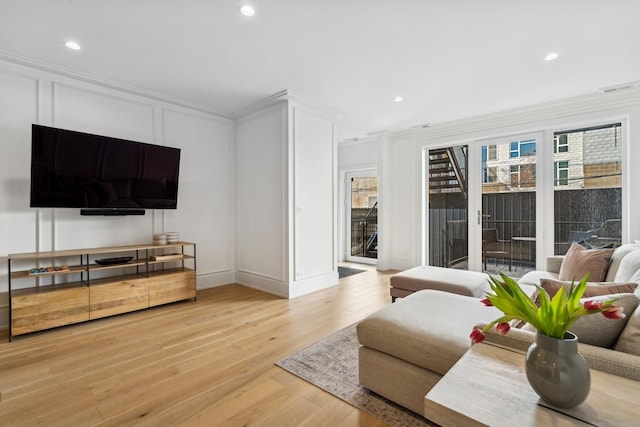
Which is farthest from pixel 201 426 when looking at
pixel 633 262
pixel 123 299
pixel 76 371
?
pixel 633 262

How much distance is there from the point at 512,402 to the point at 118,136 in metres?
4.33

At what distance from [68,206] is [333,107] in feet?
11.0

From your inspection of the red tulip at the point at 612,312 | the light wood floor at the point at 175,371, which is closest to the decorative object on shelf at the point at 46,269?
the light wood floor at the point at 175,371

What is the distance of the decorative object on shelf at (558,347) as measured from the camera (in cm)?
84

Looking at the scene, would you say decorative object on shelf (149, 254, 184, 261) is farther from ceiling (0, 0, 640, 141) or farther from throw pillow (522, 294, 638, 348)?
throw pillow (522, 294, 638, 348)

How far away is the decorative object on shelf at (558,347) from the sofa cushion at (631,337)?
375mm

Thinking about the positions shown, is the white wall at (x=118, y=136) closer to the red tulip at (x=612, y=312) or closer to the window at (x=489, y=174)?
the window at (x=489, y=174)

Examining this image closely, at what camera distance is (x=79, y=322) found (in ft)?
9.79

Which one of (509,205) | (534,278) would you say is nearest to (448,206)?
(509,205)

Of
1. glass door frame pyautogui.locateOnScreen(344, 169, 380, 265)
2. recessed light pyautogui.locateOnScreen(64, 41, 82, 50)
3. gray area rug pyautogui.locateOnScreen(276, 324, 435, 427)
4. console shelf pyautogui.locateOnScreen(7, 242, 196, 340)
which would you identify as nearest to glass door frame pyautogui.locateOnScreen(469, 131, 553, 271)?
glass door frame pyautogui.locateOnScreen(344, 169, 380, 265)

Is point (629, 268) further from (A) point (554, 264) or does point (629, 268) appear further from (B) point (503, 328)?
(B) point (503, 328)

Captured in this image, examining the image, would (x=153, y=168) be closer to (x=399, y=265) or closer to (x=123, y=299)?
(x=123, y=299)

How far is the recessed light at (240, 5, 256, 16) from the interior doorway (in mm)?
4334

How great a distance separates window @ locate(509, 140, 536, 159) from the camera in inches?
172
